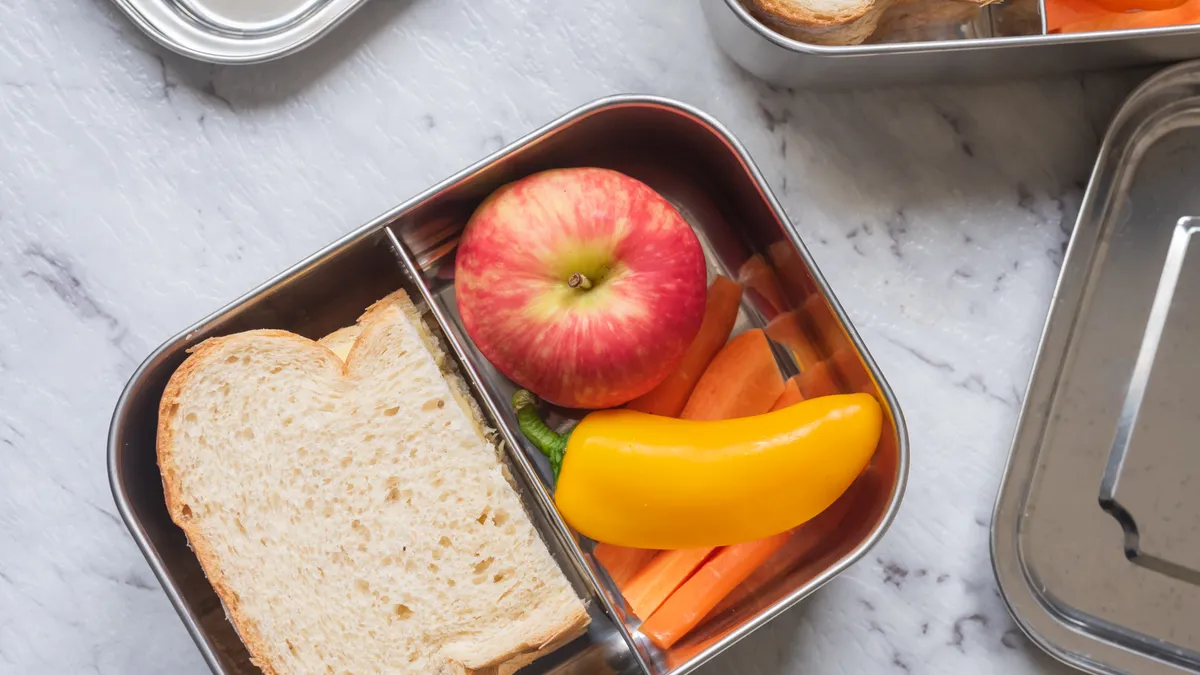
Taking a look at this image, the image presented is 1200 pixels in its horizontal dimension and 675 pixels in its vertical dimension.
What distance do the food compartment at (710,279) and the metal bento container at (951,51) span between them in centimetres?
10

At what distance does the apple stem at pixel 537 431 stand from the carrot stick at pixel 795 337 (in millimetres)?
215

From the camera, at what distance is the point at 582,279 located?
2.07 feet

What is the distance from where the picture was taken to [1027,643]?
0.79m

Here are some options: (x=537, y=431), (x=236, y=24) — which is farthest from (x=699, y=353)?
(x=236, y=24)

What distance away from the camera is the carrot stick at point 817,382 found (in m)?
0.73

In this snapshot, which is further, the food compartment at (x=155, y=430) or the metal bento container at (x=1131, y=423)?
the metal bento container at (x=1131, y=423)

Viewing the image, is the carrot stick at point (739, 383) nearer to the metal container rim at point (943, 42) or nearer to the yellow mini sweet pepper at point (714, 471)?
the yellow mini sweet pepper at point (714, 471)

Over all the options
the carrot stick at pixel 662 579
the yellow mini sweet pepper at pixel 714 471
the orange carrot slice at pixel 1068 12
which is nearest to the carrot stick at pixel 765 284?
the yellow mini sweet pepper at pixel 714 471

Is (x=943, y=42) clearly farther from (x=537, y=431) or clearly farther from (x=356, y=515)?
(x=356, y=515)

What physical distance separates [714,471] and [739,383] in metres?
0.10

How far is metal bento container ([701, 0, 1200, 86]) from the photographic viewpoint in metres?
0.68

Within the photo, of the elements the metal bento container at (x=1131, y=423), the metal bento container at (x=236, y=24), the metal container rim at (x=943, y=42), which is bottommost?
the metal bento container at (x=1131, y=423)

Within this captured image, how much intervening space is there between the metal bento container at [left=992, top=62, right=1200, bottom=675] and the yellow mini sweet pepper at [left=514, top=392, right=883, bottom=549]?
10.1 inches

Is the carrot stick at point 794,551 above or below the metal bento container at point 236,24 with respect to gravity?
below
